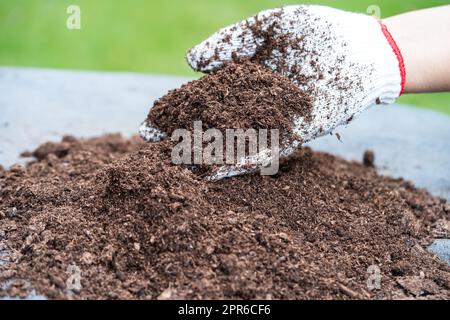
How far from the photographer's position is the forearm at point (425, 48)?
1850 mm

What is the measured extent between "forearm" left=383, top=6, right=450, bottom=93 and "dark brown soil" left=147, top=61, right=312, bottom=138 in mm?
455

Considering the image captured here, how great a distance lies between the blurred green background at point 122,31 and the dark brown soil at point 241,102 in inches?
124

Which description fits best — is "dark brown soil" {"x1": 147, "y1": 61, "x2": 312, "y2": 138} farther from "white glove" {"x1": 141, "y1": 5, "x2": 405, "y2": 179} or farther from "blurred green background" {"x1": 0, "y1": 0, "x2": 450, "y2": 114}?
"blurred green background" {"x1": 0, "y1": 0, "x2": 450, "y2": 114}

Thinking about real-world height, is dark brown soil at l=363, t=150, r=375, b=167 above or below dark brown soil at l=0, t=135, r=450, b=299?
above

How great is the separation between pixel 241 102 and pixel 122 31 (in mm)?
3644

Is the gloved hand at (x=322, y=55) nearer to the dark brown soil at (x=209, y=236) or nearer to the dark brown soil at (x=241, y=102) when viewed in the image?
the dark brown soil at (x=241, y=102)

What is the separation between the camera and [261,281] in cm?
131

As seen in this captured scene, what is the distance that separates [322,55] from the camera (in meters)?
1.76

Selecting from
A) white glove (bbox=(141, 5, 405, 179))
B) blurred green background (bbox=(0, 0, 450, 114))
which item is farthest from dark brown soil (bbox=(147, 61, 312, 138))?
blurred green background (bbox=(0, 0, 450, 114))

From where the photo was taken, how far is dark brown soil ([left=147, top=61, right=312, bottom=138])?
1.60 m

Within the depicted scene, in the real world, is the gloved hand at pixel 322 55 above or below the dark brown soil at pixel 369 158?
above

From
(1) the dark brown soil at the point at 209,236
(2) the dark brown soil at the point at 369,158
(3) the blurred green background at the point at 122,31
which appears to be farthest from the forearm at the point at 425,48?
(3) the blurred green background at the point at 122,31
